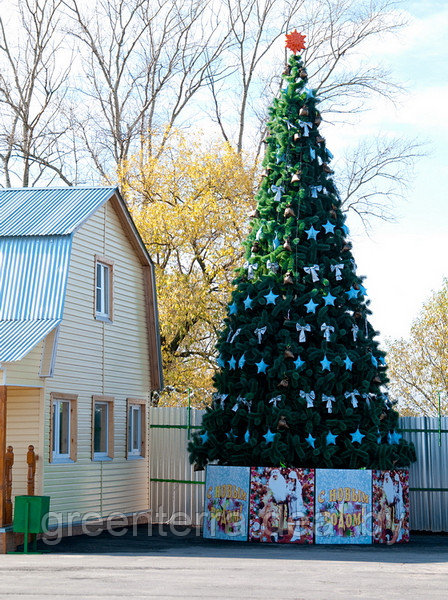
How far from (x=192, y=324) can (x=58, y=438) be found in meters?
10.4

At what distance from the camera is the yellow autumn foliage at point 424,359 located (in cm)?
3622

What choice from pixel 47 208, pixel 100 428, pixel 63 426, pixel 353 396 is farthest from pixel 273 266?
pixel 100 428

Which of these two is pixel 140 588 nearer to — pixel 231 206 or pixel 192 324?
pixel 192 324

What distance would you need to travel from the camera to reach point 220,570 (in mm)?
12930

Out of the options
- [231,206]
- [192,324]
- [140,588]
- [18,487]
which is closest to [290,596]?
[140,588]

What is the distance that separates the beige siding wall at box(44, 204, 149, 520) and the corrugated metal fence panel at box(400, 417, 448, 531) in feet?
19.5

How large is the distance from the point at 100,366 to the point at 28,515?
4.78 metres

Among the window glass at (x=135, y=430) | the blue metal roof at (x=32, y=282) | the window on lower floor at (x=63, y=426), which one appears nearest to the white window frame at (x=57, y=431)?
the window on lower floor at (x=63, y=426)

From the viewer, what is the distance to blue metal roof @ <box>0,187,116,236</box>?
18.2 meters

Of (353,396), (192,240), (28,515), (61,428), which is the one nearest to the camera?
(28,515)

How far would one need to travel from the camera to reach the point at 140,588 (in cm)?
1130

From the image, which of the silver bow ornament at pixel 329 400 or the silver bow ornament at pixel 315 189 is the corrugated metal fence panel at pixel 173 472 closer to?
the silver bow ornament at pixel 329 400

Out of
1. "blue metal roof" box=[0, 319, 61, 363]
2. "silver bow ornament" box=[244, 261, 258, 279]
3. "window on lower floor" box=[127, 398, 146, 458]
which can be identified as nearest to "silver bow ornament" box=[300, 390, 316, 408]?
"silver bow ornament" box=[244, 261, 258, 279]

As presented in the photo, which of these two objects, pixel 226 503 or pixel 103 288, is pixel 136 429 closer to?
pixel 103 288
